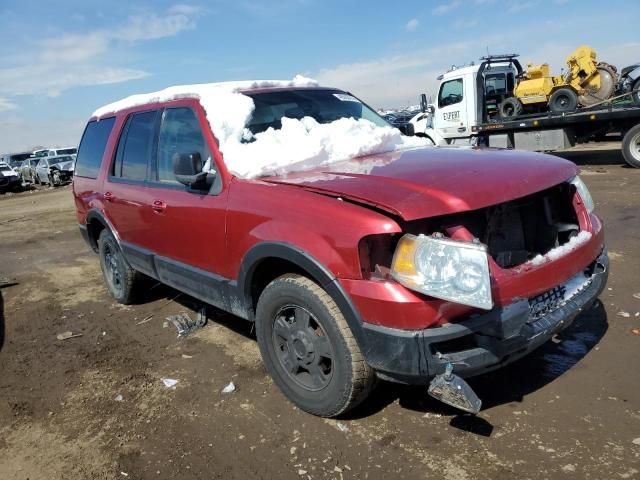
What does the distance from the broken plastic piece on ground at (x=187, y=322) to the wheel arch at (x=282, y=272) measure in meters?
1.46

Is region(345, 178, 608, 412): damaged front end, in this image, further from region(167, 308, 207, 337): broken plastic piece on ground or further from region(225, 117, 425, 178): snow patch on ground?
region(167, 308, 207, 337): broken plastic piece on ground

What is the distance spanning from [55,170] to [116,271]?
23662mm

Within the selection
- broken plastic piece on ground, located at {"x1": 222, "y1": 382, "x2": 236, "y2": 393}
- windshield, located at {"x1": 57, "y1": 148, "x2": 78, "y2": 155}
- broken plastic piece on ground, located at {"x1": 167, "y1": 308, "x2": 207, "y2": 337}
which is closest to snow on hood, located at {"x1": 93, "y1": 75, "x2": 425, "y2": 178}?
broken plastic piece on ground, located at {"x1": 222, "y1": 382, "x2": 236, "y2": 393}

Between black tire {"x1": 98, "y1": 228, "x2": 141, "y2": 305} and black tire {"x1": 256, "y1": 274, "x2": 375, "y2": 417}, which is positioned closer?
black tire {"x1": 256, "y1": 274, "x2": 375, "y2": 417}

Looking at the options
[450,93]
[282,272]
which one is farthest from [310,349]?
[450,93]

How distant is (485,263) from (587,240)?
1.10 meters

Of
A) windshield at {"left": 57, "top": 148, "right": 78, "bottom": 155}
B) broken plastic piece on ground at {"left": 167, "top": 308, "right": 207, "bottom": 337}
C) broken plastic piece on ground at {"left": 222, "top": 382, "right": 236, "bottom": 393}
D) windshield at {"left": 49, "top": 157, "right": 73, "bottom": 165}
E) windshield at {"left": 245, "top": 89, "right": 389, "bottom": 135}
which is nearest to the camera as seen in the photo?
broken plastic piece on ground at {"left": 222, "top": 382, "right": 236, "bottom": 393}

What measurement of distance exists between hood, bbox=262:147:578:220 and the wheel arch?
0.38m

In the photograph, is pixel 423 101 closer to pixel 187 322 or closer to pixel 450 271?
pixel 187 322

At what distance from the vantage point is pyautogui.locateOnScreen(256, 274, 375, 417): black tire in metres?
2.66

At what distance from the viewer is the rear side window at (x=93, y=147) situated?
510 cm

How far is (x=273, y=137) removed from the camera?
358cm

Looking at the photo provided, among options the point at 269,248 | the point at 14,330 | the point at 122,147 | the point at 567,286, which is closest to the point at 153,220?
the point at 122,147

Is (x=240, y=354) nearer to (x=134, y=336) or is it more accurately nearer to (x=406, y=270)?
(x=134, y=336)
